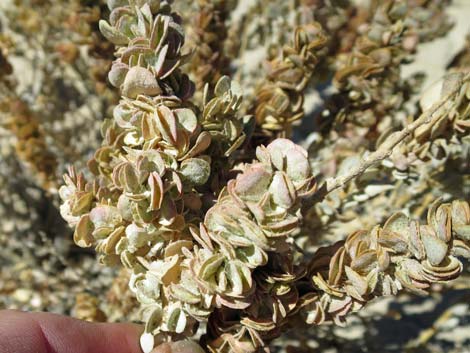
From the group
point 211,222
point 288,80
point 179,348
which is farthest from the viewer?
point 288,80

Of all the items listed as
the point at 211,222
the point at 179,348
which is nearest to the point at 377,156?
the point at 211,222

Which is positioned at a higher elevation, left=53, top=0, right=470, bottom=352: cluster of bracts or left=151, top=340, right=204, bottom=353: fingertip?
left=53, top=0, right=470, bottom=352: cluster of bracts

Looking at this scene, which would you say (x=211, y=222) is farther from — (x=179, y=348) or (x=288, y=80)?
(x=288, y=80)

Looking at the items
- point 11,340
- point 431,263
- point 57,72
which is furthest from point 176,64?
point 57,72

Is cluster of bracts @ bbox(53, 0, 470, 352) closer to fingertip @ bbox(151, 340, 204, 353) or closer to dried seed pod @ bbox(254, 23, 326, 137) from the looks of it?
fingertip @ bbox(151, 340, 204, 353)

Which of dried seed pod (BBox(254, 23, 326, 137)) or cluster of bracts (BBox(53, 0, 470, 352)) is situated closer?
cluster of bracts (BBox(53, 0, 470, 352))

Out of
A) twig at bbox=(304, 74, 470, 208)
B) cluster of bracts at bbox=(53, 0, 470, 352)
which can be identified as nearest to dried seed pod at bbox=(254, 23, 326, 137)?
cluster of bracts at bbox=(53, 0, 470, 352)

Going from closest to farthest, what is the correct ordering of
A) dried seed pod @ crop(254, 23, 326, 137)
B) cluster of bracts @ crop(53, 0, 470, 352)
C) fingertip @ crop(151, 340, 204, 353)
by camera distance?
cluster of bracts @ crop(53, 0, 470, 352), fingertip @ crop(151, 340, 204, 353), dried seed pod @ crop(254, 23, 326, 137)

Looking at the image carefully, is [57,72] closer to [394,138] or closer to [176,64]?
[176,64]

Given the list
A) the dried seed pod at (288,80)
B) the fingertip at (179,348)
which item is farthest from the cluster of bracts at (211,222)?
the dried seed pod at (288,80)

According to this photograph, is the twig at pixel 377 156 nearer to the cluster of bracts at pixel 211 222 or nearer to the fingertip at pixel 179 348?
the cluster of bracts at pixel 211 222

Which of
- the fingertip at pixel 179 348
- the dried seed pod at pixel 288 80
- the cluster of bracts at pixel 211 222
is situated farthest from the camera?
the dried seed pod at pixel 288 80
